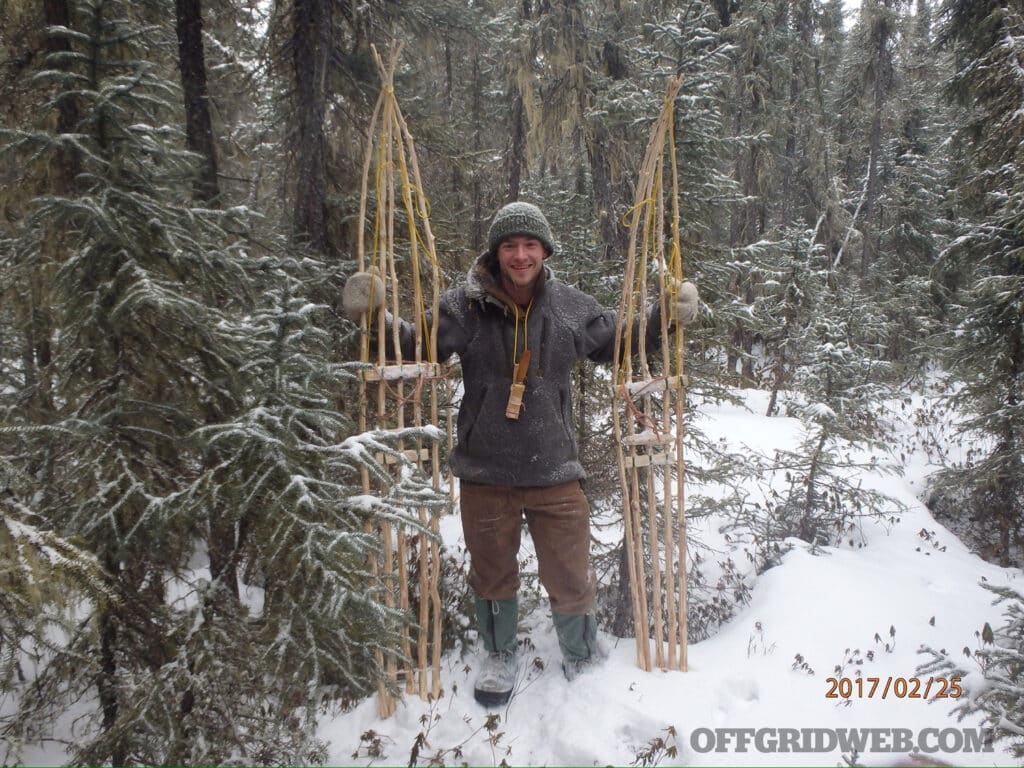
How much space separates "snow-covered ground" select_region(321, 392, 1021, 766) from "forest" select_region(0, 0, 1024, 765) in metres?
0.46

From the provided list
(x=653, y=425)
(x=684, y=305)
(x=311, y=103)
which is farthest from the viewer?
(x=311, y=103)

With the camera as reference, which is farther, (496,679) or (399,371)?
(496,679)

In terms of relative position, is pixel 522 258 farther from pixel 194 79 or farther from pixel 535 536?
pixel 194 79

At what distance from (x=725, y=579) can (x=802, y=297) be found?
26.6 feet

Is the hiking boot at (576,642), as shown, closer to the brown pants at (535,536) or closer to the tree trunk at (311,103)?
the brown pants at (535,536)

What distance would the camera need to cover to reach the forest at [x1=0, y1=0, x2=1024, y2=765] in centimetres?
227

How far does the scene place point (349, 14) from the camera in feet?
14.9

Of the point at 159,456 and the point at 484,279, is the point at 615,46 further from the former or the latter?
the point at 159,456

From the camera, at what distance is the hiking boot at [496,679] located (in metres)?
3.42

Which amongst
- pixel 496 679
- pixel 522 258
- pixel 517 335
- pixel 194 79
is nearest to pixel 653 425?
pixel 517 335

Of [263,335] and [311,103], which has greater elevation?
[311,103]

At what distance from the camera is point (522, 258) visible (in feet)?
10.8

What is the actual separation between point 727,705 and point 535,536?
1.40m

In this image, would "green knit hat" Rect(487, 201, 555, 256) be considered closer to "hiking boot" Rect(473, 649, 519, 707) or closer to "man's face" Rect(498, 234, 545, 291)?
"man's face" Rect(498, 234, 545, 291)
